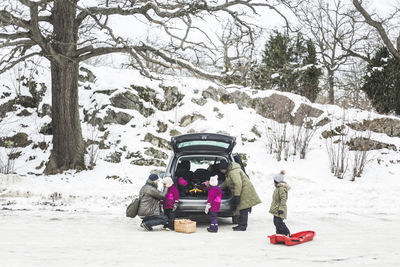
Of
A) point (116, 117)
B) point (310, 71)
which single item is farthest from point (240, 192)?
point (310, 71)

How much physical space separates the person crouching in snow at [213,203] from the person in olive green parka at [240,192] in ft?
1.11

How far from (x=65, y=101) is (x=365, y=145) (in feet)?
35.1

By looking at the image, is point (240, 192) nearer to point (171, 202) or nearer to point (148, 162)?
point (171, 202)

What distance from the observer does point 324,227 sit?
23.3ft

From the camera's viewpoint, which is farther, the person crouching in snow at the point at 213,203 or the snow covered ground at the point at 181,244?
the person crouching in snow at the point at 213,203

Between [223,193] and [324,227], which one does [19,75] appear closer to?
[223,193]

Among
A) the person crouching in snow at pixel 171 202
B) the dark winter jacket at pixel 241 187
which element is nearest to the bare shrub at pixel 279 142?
the dark winter jacket at pixel 241 187

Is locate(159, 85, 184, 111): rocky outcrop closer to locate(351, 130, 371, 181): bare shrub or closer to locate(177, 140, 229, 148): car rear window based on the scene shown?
locate(351, 130, 371, 181): bare shrub

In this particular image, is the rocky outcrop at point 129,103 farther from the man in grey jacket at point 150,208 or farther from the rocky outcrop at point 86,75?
the man in grey jacket at point 150,208

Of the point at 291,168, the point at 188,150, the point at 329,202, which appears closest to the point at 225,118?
the point at 291,168

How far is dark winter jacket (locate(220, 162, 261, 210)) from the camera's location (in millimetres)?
6859

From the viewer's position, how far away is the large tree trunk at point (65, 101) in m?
12.6

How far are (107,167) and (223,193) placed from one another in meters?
7.17

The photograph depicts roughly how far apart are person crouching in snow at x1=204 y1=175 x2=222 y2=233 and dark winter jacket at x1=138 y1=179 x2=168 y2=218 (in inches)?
32.8
